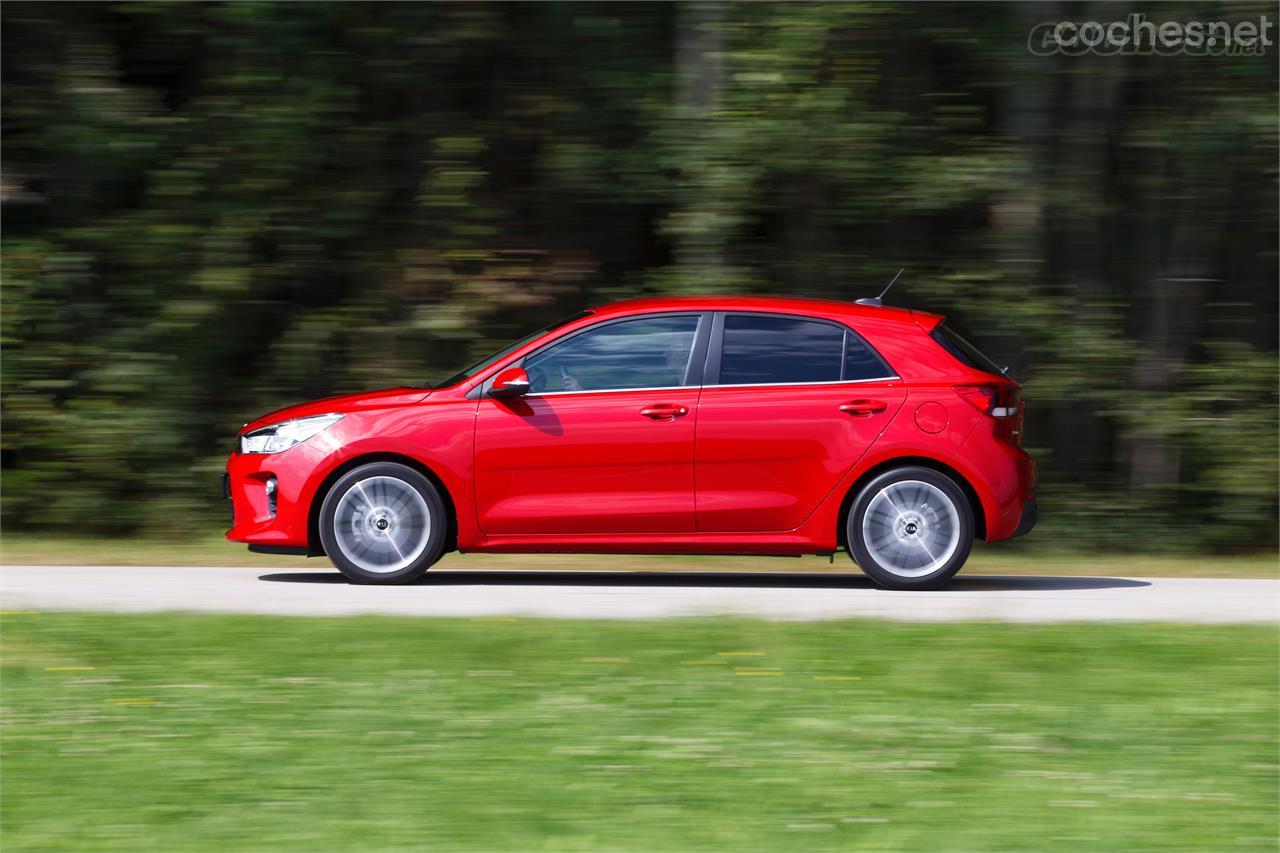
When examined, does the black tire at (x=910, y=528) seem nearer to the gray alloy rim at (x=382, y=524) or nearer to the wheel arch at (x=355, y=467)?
the wheel arch at (x=355, y=467)

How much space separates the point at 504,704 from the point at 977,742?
5.47 ft

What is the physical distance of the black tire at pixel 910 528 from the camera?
912 cm

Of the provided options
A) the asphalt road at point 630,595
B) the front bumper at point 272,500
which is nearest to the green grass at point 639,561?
the asphalt road at point 630,595

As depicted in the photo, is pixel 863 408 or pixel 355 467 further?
pixel 355 467

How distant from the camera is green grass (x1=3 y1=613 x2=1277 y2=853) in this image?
4559 millimetres

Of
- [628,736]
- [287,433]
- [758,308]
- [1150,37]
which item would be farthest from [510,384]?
[1150,37]

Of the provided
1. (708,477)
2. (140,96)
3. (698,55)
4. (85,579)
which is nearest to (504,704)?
(708,477)

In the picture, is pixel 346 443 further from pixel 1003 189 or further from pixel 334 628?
pixel 1003 189

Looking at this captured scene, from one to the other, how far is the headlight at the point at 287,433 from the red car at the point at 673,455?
0.05 ft

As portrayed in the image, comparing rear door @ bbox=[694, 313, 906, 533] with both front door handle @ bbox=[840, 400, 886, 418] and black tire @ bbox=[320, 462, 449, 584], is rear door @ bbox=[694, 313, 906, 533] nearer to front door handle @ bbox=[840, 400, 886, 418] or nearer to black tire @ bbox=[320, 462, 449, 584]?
front door handle @ bbox=[840, 400, 886, 418]

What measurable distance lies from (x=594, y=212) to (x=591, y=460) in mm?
4049

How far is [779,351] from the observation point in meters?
9.29

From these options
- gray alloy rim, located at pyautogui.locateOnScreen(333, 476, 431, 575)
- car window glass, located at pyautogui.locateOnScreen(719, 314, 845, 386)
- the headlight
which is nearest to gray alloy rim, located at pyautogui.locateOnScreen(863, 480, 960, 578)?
car window glass, located at pyautogui.locateOnScreen(719, 314, 845, 386)

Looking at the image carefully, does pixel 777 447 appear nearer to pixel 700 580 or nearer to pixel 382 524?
pixel 700 580
